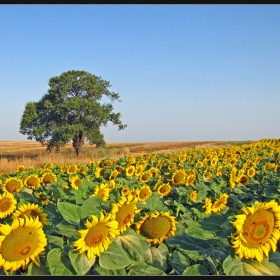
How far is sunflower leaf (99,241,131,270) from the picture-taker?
5.73 ft

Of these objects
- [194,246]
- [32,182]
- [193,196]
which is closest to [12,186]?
[32,182]

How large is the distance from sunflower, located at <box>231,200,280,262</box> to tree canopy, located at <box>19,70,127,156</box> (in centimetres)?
2978

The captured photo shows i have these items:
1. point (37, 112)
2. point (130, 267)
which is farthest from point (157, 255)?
point (37, 112)

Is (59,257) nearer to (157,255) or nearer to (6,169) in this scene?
(157,255)

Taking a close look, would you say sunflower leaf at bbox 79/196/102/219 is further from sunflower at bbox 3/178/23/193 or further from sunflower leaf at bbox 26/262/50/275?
sunflower at bbox 3/178/23/193

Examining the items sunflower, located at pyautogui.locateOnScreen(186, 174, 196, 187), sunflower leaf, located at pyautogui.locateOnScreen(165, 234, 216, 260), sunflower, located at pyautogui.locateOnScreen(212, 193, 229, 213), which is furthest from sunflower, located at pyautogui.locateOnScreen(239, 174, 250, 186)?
sunflower leaf, located at pyautogui.locateOnScreen(165, 234, 216, 260)

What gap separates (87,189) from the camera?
4402 millimetres

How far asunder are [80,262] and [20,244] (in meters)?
0.38

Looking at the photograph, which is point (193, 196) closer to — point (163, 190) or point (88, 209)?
point (163, 190)

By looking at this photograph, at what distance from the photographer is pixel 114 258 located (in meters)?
1.78

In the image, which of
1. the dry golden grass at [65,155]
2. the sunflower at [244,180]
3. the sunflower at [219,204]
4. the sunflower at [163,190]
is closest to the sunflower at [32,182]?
the sunflower at [163,190]

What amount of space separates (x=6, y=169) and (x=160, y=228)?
20.5 m

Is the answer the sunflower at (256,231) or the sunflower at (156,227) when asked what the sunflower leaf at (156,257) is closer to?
the sunflower at (156,227)

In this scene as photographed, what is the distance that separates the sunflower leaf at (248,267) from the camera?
170 cm
